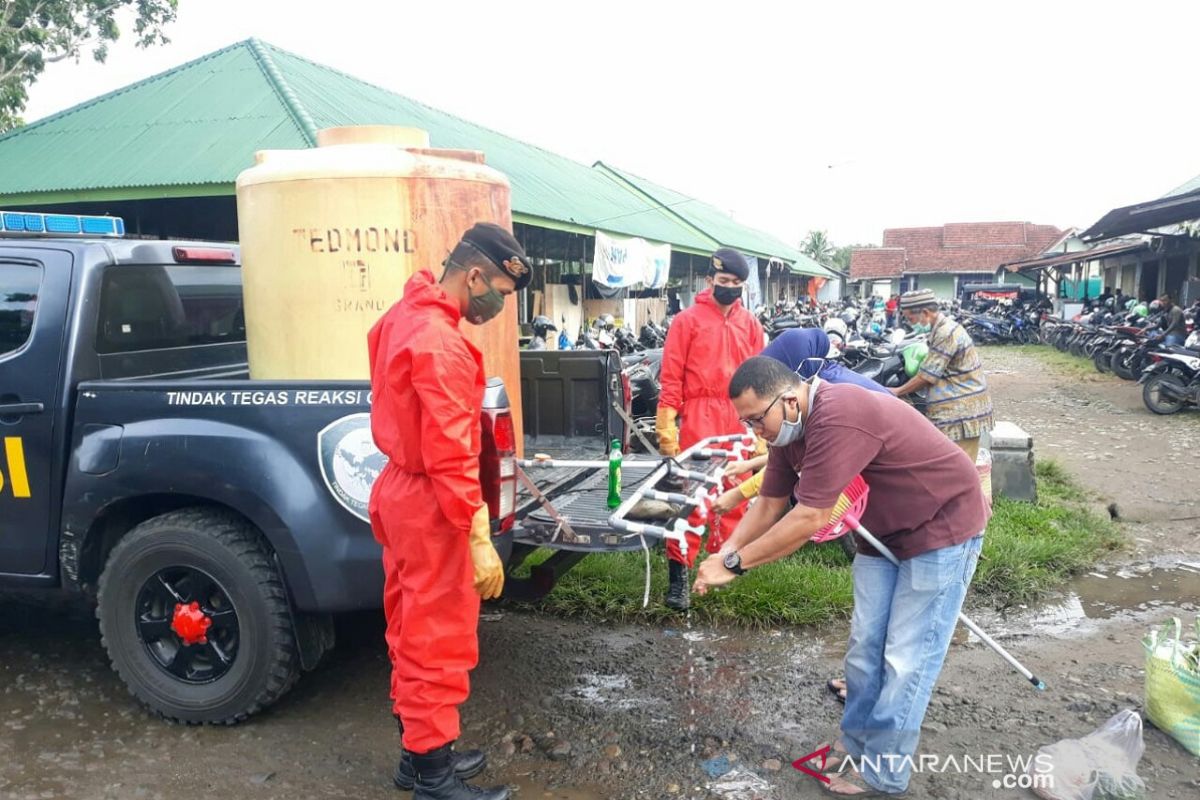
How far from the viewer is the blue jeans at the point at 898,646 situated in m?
2.92

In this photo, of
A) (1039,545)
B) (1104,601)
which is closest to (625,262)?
(1039,545)

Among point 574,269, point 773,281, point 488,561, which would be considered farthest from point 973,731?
point 773,281

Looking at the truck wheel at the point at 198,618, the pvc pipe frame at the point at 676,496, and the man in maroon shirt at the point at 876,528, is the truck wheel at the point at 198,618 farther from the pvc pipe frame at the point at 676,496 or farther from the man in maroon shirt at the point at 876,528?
the man in maroon shirt at the point at 876,528

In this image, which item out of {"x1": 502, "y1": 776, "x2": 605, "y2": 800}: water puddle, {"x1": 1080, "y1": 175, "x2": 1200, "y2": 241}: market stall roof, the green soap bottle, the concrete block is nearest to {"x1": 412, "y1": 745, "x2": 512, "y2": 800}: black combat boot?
{"x1": 502, "y1": 776, "x2": 605, "y2": 800}: water puddle

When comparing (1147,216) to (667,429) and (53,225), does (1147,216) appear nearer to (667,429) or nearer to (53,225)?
(667,429)

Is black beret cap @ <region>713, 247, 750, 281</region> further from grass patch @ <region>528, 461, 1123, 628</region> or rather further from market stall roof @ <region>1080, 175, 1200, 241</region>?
market stall roof @ <region>1080, 175, 1200, 241</region>

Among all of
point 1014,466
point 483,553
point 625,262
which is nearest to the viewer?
point 483,553

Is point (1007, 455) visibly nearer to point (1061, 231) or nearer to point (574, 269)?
point (574, 269)

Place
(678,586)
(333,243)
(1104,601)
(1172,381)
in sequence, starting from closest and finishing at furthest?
(333,243), (678,586), (1104,601), (1172,381)

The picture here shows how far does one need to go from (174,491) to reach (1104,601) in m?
4.72

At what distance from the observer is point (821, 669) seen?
408 centimetres

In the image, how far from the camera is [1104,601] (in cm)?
493

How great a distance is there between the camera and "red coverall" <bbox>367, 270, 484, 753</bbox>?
266 cm

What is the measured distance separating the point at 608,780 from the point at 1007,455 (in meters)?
4.62
